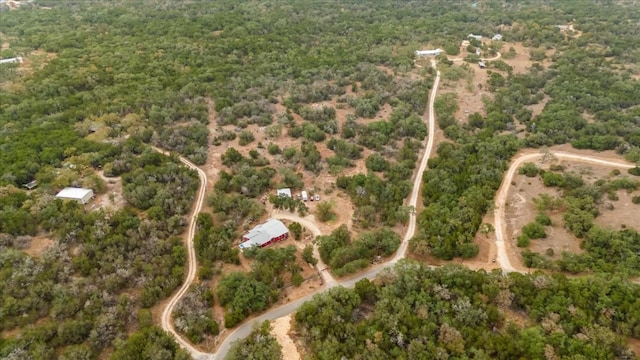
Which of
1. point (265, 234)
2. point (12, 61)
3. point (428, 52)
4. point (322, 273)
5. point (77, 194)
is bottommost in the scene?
point (322, 273)

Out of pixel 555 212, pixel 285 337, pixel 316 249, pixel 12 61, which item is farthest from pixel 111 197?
pixel 555 212

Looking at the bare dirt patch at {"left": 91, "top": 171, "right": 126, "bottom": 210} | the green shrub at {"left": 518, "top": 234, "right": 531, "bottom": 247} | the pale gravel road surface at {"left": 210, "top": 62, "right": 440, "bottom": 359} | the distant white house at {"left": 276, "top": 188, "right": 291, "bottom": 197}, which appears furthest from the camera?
the distant white house at {"left": 276, "top": 188, "right": 291, "bottom": 197}

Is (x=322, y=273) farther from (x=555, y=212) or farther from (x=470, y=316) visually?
(x=555, y=212)

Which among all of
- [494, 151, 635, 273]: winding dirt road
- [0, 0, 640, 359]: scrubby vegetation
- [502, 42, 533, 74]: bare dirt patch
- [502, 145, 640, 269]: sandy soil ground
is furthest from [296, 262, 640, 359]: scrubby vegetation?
[502, 42, 533, 74]: bare dirt patch

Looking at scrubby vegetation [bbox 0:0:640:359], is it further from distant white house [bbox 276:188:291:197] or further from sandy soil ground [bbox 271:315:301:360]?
sandy soil ground [bbox 271:315:301:360]

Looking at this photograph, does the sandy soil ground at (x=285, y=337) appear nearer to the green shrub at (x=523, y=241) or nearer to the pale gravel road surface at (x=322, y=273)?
the pale gravel road surface at (x=322, y=273)

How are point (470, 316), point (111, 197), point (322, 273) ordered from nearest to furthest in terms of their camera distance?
point (470, 316)
point (322, 273)
point (111, 197)

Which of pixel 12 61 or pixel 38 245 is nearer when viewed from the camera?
pixel 38 245

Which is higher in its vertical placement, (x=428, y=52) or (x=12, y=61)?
(x=12, y=61)
